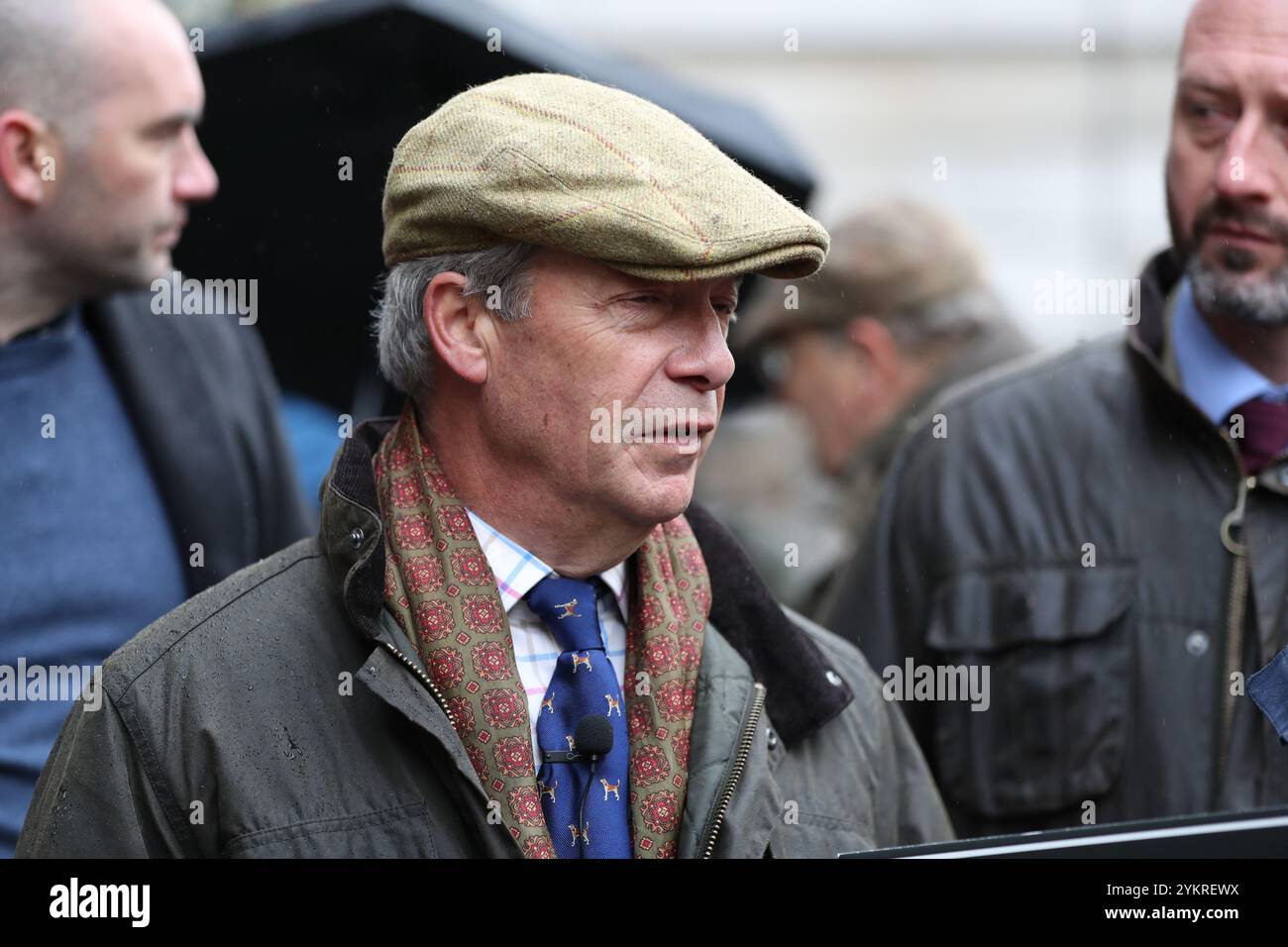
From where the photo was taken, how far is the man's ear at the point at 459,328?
7.97 ft

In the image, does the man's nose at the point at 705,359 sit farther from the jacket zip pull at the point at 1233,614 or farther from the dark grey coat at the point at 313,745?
the jacket zip pull at the point at 1233,614

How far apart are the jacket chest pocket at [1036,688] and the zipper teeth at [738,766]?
894 millimetres

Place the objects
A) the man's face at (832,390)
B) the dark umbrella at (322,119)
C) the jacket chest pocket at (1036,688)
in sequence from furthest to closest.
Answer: the man's face at (832,390), the dark umbrella at (322,119), the jacket chest pocket at (1036,688)

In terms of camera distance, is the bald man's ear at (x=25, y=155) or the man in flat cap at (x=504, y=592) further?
the bald man's ear at (x=25, y=155)

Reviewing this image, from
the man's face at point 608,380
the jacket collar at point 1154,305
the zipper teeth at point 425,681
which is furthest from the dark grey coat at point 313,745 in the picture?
the jacket collar at point 1154,305

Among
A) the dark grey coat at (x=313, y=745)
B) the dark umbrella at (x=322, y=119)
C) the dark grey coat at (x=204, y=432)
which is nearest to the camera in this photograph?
the dark grey coat at (x=313, y=745)

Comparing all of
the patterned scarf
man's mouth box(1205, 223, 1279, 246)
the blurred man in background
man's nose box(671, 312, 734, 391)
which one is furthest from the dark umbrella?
man's nose box(671, 312, 734, 391)

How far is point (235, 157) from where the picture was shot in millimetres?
3820

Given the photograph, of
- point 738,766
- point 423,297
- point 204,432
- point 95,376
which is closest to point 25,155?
point 95,376

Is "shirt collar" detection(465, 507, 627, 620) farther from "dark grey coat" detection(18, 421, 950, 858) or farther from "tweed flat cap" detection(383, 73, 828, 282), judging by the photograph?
"tweed flat cap" detection(383, 73, 828, 282)

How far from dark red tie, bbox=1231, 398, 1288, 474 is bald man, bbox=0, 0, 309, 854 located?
1.86 meters

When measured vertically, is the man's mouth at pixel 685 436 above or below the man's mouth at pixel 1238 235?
below
